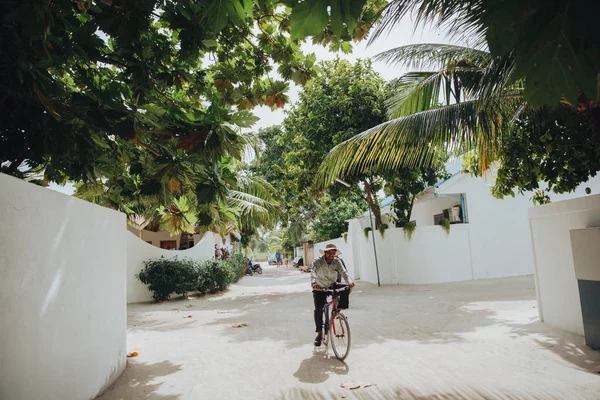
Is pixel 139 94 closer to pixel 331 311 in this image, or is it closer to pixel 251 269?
pixel 331 311

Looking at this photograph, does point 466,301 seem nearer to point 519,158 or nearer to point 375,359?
point 519,158

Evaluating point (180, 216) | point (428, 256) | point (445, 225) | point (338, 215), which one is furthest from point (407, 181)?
point (338, 215)

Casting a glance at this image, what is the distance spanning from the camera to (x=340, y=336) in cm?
584

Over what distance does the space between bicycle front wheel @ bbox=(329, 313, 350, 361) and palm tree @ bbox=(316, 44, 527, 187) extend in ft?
10.5

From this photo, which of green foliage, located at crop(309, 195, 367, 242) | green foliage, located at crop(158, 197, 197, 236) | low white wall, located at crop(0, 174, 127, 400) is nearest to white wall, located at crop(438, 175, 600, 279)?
green foliage, located at crop(158, 197, 197, 236)

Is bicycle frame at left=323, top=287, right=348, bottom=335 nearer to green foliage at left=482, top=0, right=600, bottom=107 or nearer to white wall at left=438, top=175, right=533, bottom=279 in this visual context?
green foliage at left=482, top=0, right=600, bottom=107

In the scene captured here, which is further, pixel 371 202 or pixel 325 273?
pixel 371 202

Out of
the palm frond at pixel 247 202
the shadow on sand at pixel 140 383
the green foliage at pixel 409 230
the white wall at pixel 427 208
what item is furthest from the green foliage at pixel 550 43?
the white wall at pixel 427 208

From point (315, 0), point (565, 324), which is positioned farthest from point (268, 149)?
point (315, 0)

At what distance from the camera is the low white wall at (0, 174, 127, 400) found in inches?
105

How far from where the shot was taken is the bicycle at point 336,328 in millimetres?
5663

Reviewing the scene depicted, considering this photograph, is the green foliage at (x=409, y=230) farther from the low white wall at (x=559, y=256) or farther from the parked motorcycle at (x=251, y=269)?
the parked motorcycle at (x=251, y=269)

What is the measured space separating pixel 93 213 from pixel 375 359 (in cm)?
403

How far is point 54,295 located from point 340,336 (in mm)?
3836
